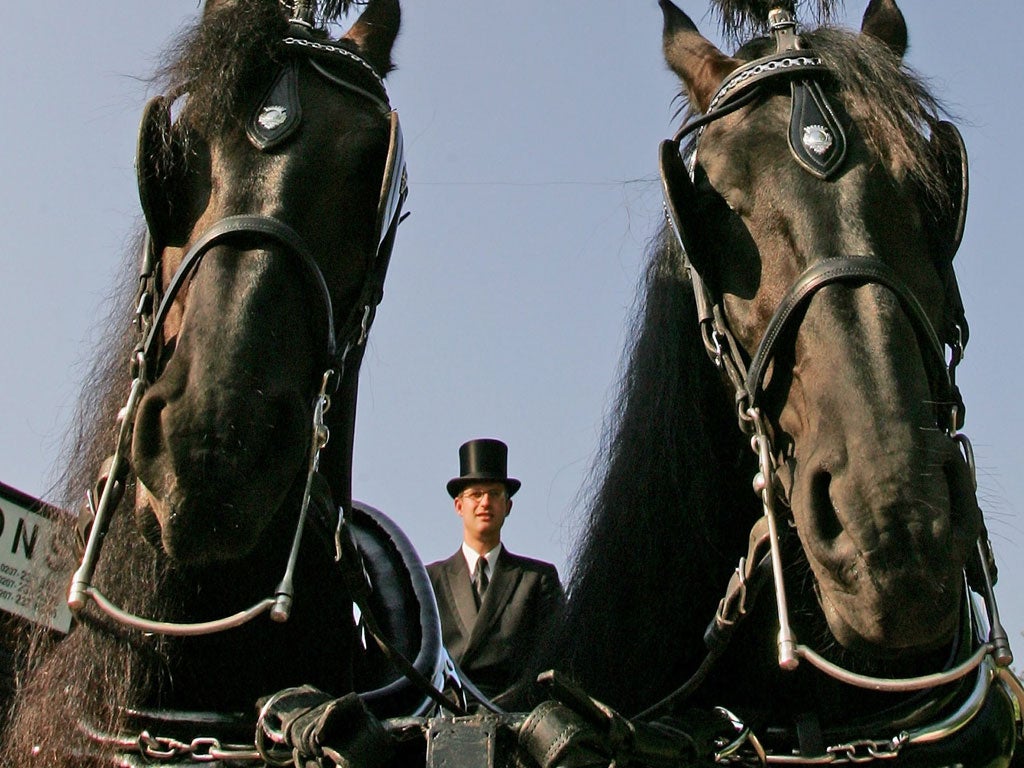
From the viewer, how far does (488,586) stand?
168 inches

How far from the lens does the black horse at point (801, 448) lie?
2.22 metres

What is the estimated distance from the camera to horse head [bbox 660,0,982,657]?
2162 mm

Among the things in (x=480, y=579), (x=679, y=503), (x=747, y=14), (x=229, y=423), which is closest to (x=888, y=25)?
(x=747, y=14)

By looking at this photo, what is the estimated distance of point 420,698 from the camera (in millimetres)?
2742

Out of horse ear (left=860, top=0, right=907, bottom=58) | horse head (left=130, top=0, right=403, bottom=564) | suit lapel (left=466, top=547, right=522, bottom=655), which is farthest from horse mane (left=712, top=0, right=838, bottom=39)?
suit lapel (left=466, top=547, right=522, bottom=655)

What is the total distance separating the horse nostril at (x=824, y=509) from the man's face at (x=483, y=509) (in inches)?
93.9

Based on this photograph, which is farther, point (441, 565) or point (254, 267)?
point (441, 565)

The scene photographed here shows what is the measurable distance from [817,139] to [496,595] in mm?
1988

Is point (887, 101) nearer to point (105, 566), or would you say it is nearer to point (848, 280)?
point (848, 280)

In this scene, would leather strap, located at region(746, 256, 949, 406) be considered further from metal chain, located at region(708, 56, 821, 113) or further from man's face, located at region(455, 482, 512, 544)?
man's face, located at region(455, 482, 512, 544)

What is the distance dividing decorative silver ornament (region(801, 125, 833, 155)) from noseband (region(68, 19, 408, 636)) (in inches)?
30.9

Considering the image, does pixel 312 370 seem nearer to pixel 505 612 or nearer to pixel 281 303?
pixel 281 303

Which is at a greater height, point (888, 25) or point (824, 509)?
point (888, 25)

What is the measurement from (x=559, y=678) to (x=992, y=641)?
2.48 feet
